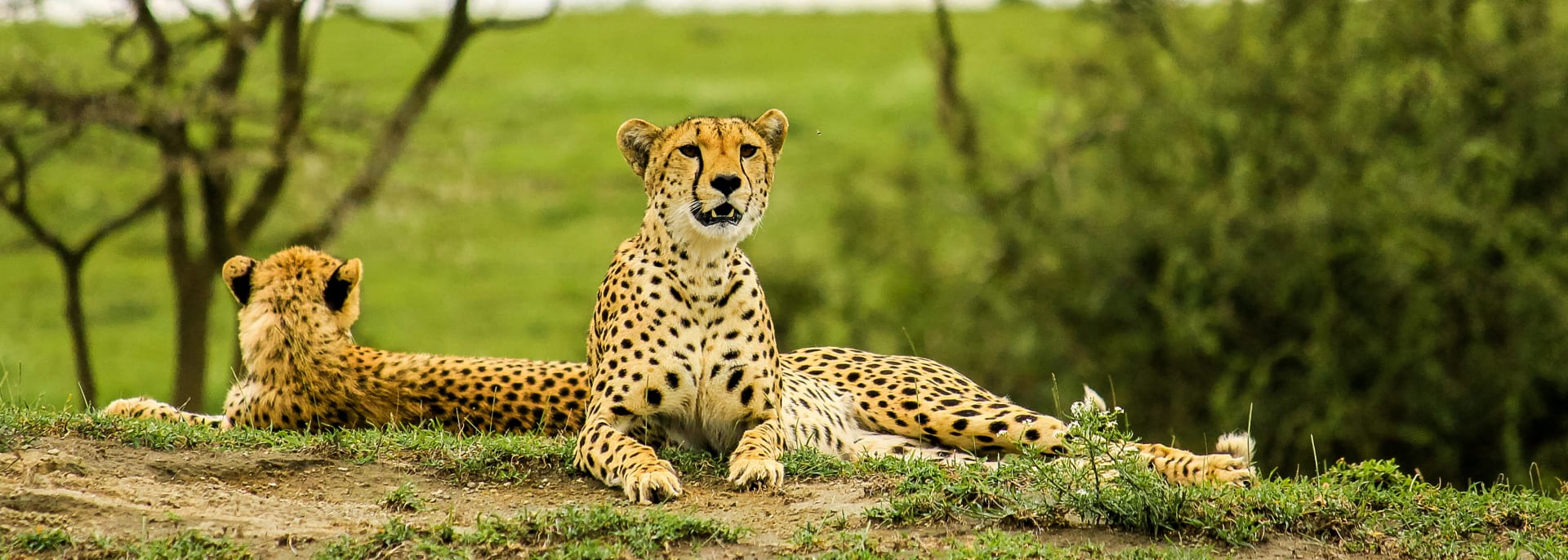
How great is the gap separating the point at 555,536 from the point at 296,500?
89 cm

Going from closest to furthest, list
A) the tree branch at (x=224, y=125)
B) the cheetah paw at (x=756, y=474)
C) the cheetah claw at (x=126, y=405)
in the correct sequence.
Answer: the cheetah paw at (x=756, y=474), the cheetah claw at (x=126, y=405), the tree branch at (x=224, y=125)

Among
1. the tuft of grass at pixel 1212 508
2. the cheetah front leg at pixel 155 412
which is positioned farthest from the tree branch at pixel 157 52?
the tuft of grass at pixel 1212 508

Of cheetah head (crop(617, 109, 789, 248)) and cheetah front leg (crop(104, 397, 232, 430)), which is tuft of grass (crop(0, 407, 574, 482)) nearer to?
cheetah front leg (crop(104, 397, 232, 430))

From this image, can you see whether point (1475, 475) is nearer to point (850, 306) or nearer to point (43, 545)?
point (850, 306)

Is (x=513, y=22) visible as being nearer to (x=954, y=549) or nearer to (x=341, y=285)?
(x=341, y=285)

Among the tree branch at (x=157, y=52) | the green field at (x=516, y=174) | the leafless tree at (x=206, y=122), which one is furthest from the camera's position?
A: the green field at (x=516, y=174)

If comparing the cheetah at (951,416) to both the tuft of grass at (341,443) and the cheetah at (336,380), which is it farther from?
the tuft of grass at (341,443)

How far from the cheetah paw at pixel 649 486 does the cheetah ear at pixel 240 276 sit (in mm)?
2095

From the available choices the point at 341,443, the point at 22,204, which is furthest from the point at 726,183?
the point at 22,204

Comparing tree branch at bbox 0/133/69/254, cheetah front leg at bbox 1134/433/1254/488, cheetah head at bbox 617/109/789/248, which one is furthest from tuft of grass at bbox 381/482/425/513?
tree branch at bbox 0/133/69/254

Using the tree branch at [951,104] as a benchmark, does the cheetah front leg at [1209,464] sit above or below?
below

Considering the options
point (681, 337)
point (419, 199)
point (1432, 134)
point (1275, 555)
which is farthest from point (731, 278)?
point (1432, 134)

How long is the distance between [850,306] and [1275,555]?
37.0 ft

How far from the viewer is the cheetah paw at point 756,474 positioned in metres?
4.88
